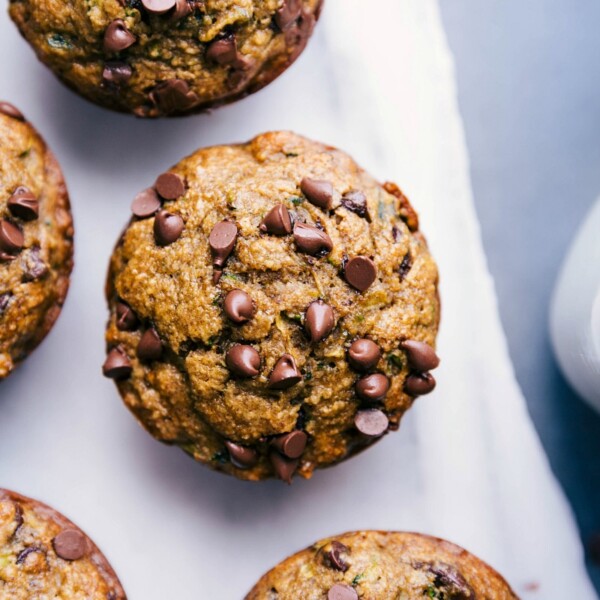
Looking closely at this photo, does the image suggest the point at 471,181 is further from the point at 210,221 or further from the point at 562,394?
the point at 210,221

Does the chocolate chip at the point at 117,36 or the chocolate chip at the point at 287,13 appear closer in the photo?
the chocolate chip at the point at 117,36

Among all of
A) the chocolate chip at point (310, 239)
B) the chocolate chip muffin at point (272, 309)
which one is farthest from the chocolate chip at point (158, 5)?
the chocolate chip at point (310, 239)

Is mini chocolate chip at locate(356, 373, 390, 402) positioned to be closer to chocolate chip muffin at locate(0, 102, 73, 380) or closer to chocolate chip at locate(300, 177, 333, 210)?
chocolate chip at locate(300, 177, 333, 210)

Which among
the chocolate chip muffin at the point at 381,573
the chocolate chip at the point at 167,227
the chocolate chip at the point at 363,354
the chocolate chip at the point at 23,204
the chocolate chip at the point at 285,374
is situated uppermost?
the chocolate chip at the point at 23,204

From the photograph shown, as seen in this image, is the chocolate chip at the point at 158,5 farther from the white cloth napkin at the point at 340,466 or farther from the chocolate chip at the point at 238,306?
the chocolate chip at the point at 238,306

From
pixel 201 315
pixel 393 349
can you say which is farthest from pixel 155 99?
pixel 393 349

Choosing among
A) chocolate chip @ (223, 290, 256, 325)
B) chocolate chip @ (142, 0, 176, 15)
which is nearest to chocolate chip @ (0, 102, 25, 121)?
chocolate chip @ (142, 0, 176, 15)

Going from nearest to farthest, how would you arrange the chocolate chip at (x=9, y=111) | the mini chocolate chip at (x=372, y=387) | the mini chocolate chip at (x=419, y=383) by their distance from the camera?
1. the mini chocolate chip at (x=372, y=387)
2. the mini chocolate chip at (x=419, y=383)
3. the chocolate chip at (x=9, y=111)

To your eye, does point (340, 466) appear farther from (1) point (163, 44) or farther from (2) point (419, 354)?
(1) point (163, 44)
